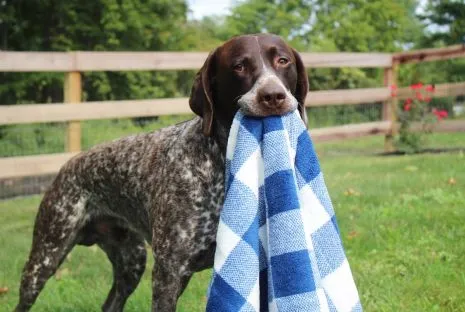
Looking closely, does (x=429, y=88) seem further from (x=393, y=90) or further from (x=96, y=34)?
(x=96, y=34)

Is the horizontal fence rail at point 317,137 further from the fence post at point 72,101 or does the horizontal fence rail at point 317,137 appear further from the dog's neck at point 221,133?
the dog's neck at point 221,133

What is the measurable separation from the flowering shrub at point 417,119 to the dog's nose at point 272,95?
9.50m

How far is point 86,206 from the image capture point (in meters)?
3.90

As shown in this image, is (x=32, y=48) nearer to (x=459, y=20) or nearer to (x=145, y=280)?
(x=145, y=280)

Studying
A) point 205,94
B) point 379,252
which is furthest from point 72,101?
point 205,94

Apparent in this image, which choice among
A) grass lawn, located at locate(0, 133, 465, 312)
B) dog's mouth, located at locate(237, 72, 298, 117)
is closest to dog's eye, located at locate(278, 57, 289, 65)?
dog's mouth, located at locate(237, 72, 298, 117)

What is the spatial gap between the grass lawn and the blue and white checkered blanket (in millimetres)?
1370

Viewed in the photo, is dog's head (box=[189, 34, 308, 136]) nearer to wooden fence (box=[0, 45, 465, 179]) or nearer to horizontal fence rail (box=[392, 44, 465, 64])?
wooden fence (box=[0, 45, 465, 179])

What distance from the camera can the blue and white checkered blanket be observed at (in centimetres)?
268

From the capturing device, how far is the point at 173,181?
325 centimetres

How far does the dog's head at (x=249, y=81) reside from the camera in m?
2.82

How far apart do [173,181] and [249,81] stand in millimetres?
626

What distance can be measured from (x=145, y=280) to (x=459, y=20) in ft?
60.5

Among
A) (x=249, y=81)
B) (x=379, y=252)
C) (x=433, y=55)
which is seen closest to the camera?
(x=249, y=81)
